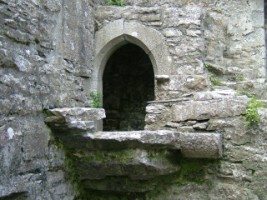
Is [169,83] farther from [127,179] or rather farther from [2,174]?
[2,174]

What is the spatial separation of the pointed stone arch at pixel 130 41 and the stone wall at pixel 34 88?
121cm

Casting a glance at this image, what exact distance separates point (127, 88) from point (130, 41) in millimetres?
2474

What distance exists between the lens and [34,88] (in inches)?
125

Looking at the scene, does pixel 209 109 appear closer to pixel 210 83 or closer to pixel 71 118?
pixel 71 118

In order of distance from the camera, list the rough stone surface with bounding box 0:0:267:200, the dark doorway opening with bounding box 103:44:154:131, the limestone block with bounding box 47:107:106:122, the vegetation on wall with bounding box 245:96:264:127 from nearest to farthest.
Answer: the rough stone surface with bounding box 0:0:267:200, the limestone block with bounding box 47:107:106:122, the vegetation on wall with bounding box 245:96:264:127, the dark doorway opening with bounding box 103:44:154:131

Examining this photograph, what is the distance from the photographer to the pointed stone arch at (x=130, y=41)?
16.9 ft

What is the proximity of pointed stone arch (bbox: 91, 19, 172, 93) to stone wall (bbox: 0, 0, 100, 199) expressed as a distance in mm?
1214

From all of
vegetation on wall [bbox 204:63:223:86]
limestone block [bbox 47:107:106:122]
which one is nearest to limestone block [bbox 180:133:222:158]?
limestone block [bbox 47:107:106:122]

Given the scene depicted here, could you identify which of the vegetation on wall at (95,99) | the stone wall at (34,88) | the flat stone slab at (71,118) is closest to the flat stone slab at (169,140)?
the flat stone slab at (71,118)

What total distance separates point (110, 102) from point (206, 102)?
14.1ft

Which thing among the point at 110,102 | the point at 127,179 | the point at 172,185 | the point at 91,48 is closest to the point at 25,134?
the point at 127,179

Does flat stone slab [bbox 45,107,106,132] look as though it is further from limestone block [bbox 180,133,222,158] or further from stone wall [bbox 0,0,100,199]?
limestone block [bbox 180,133,222,158]

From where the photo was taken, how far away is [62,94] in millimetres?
3639

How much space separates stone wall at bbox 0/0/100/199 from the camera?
281cm
